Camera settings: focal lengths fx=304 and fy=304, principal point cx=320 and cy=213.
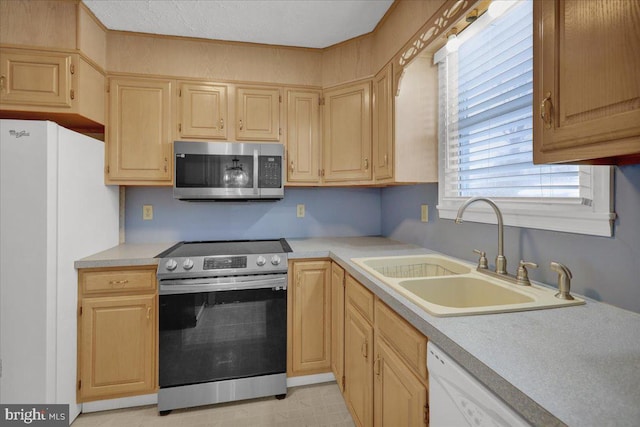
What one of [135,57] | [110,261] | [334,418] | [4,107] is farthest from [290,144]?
[334,418]

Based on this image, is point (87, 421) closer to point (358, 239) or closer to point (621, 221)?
point (358, 239)

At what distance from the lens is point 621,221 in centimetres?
95

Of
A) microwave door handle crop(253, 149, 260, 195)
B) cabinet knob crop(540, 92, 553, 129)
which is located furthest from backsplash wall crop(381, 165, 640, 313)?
microwave door handle crop(253, 149, 260, 195)

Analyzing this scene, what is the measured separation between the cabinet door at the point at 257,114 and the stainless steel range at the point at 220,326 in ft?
2.99

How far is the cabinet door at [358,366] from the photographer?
143 centimetres

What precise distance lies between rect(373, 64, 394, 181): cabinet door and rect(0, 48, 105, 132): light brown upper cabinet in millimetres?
1897

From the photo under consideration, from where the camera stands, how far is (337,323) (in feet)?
6.66

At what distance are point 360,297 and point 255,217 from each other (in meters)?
1.37

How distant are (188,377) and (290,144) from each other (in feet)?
5.70

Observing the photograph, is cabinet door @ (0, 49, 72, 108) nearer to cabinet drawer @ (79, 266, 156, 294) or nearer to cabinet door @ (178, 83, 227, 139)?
cabinet door @ (178, 83, 227, 139)

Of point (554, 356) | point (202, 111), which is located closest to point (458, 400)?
point (554, 356)

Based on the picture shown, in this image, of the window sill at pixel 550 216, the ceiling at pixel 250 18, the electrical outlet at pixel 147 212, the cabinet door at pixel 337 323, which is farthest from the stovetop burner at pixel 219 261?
the ceiling at pixel 250 18

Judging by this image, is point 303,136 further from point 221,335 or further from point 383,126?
point 221,335

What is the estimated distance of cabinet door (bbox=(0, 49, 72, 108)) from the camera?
1.79m
